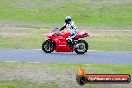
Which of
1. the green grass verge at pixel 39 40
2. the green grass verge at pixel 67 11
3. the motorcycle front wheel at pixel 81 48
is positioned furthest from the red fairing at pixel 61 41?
the green grass verge at pixel 67 11

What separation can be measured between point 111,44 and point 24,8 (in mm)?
25209

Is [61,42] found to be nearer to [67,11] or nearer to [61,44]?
[61,44]

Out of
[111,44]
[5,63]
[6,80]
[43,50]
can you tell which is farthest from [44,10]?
[6,80]

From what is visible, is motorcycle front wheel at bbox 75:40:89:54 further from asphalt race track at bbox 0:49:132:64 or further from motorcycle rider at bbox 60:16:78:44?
motorcycle rider at bbox 60:16:78:44

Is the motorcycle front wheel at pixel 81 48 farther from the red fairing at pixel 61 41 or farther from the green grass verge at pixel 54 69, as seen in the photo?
the green grass verge at pixel 54 69

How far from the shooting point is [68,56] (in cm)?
2220

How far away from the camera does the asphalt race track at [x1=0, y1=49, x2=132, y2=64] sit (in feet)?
66.9

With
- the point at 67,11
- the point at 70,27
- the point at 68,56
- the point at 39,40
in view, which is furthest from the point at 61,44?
the point at 67,11

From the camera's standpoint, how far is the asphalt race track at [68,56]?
20402mm

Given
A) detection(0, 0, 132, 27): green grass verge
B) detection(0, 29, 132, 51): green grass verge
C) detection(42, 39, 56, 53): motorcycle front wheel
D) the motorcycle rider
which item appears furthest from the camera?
detection(0, 0, 132, 27): green grass verge

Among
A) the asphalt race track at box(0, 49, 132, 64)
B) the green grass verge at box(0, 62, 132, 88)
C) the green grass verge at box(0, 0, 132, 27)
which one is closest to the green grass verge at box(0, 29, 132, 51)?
the asphalt race track at box(0, 49, 132, 64)

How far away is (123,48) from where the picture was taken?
86.6 ft

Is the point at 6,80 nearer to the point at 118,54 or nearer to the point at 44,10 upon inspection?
the point at 118,54

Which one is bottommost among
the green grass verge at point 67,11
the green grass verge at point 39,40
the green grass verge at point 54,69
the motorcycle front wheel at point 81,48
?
the green grass verge at point 67,11
